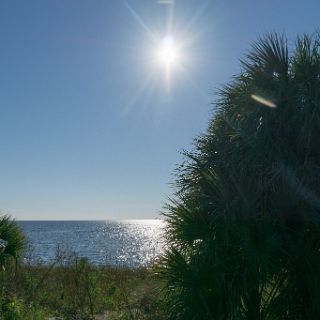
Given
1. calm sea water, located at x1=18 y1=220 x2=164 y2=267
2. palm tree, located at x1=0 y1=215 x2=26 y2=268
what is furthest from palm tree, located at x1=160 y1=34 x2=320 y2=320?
palm tree, located at x1=0 y1=215 x2=26 y2=268

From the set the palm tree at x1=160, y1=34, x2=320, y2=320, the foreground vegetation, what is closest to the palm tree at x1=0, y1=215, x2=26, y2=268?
the foreground vegetation

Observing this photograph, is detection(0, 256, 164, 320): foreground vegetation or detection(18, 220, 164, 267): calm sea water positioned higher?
detection(18, 220, 164, 267): calm sea water

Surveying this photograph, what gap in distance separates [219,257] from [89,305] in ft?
17.1

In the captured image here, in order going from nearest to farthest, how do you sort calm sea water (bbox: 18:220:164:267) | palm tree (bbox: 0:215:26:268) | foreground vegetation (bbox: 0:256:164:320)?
foreground vegetation (bbox: 0:256:164:320) → palm tree (bbox: 0:215:26:268) → calm sea water (bbox: 18:220:164:267)

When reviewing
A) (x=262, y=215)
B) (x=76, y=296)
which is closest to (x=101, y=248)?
(x=76, y=296)

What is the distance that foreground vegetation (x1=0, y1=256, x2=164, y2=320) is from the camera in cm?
1022

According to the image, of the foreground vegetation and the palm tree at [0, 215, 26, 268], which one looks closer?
the foreground vegetation

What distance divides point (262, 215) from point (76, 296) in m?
6.16

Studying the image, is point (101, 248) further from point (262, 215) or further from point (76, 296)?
point (262, 215)

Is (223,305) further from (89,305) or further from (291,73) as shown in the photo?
(89,305)

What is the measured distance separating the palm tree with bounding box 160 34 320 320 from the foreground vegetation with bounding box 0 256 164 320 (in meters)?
2.02

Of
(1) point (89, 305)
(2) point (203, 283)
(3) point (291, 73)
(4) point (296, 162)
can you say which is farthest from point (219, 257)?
(1) point (89, 305)

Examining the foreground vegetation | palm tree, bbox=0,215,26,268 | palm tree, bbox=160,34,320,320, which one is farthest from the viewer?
palm tree, bbox=0,215,26,268

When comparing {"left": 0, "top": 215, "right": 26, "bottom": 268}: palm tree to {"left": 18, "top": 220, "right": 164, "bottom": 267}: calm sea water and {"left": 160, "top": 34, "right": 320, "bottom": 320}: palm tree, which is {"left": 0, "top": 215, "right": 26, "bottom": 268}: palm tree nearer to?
{"left": 18, "top": 220, "right": 164, "bottom": 267}: calm sea water
